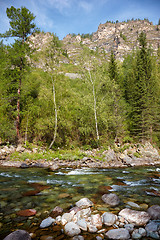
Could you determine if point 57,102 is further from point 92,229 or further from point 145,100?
point 92,229

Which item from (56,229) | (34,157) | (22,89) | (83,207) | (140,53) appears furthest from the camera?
(140,53)

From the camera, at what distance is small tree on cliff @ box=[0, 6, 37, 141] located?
17.2m

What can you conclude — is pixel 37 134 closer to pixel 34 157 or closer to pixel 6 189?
pixel 34 157

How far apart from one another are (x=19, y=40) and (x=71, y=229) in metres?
21.1

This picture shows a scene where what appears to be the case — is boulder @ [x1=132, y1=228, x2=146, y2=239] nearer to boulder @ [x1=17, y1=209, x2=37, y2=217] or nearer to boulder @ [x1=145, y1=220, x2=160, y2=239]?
boulder @ [x1=145, y1=220, x2=160, y2=239]

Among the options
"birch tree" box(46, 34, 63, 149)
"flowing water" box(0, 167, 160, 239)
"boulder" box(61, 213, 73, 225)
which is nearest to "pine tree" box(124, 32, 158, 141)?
"birch tree" box(46, 34, 63, 149)

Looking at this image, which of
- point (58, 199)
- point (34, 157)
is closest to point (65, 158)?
point (34, 157)

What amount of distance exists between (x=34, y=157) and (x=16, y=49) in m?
13.3

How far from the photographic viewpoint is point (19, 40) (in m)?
18.3

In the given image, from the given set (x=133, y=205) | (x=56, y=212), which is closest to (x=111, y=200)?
(x=133, y=205)

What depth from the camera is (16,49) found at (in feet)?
56.9

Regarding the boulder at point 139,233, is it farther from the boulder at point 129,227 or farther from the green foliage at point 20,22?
the green foliage at point 20,22

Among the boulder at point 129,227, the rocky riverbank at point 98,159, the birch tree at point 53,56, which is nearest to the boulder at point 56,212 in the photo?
the boulder at point 129,227

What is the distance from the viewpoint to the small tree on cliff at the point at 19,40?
1719 cm
